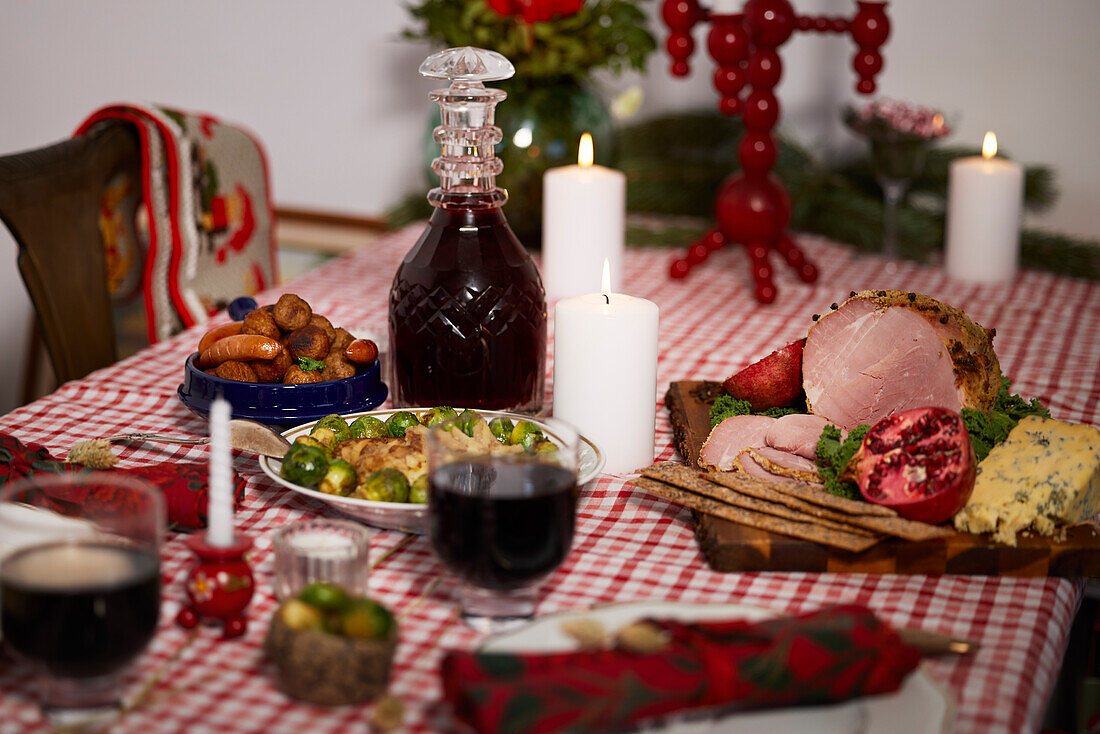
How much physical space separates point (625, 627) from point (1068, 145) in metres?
2.11

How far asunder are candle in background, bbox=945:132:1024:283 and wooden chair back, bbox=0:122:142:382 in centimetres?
149

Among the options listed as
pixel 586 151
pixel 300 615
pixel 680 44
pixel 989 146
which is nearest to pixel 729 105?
pixel 680 44

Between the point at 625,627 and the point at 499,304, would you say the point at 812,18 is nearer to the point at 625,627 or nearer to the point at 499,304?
the point at 499,304

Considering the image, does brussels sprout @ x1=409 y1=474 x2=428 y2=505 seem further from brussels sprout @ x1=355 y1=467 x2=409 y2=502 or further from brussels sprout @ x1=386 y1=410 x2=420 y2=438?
brussels sprout @ x1=386 y1=410 x2=420 y2=438

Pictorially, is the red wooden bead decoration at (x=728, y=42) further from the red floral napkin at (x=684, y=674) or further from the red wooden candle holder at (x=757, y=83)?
the red floral napkin at (x=684, y=674)

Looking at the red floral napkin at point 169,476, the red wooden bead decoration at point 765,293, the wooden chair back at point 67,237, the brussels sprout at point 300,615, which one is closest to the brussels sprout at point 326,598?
the brussels sprout at point 300,615

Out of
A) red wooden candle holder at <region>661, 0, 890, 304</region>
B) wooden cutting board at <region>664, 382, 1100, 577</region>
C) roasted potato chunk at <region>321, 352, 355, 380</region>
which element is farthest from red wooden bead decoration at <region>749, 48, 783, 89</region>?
wooden cutting board at <region>664, 382, 1100, 577</region>

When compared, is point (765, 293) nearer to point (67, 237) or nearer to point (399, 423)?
point (399, 423)

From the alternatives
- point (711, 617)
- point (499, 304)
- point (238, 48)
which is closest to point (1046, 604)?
point (711, 617)

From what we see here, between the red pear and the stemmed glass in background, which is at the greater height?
the stemmed glass in background

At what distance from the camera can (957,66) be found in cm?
249

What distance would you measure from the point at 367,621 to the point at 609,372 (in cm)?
46

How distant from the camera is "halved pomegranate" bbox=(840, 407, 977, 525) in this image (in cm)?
96

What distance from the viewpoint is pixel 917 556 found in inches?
38.0
